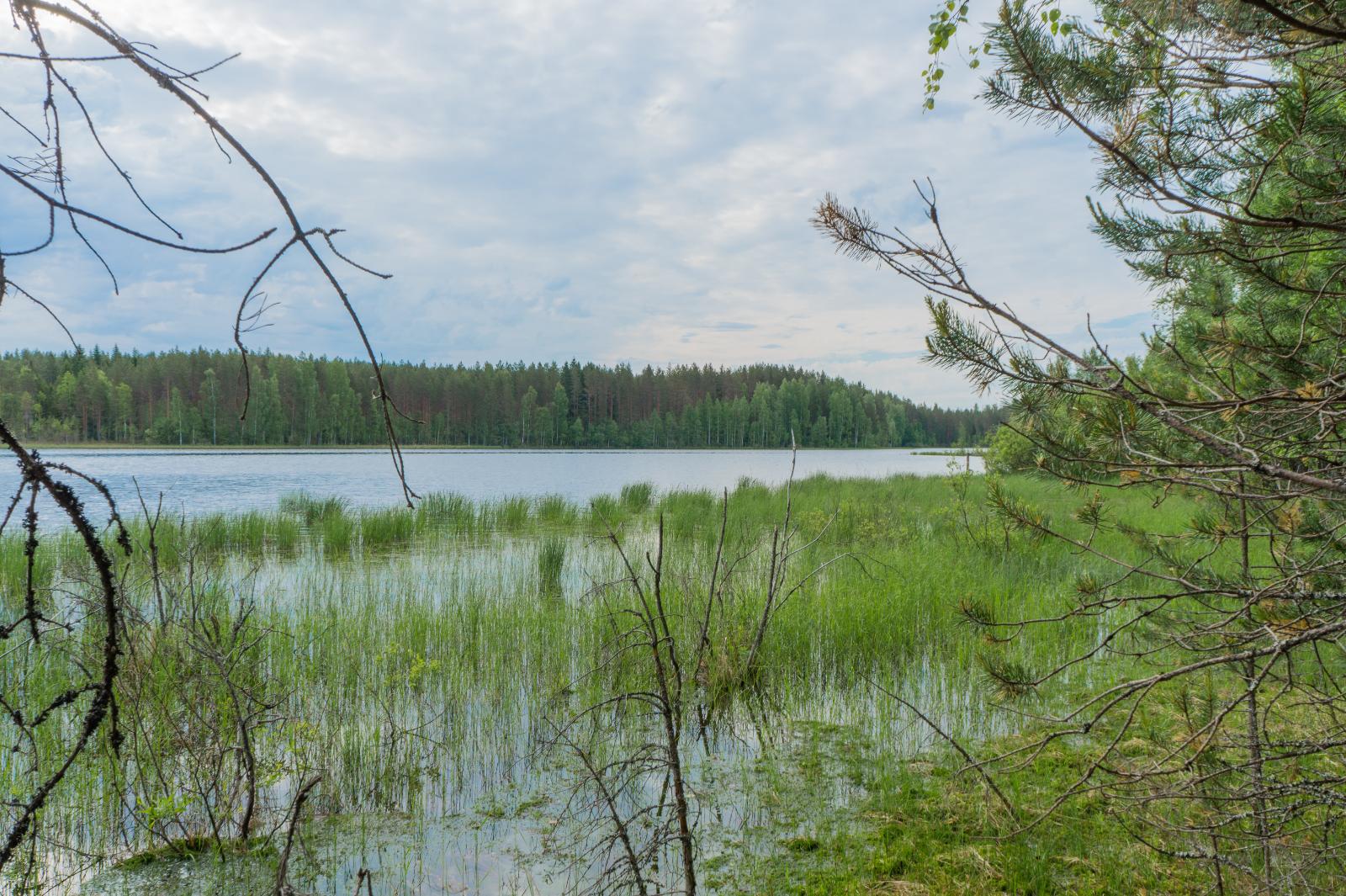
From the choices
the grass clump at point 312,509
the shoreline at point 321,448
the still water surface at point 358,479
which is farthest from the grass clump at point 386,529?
the shoreline at point 321,448

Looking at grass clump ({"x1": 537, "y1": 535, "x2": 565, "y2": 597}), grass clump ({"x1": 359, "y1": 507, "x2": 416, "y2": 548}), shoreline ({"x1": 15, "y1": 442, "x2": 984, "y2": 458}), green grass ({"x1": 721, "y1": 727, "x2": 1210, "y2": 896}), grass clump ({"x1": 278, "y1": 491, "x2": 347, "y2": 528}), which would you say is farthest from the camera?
shoreline ({"x1": 15, "y1": 442, "x2": 984, "y2": 458})

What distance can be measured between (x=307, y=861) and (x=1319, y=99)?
4.81m

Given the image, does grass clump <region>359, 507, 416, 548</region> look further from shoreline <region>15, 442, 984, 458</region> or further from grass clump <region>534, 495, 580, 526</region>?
shoreline <region>15, 442, 984, 458</region>

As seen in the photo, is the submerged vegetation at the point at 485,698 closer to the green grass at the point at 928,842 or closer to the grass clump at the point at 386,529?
the green grass at the point at 928,842

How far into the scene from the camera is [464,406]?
6850 centimetres

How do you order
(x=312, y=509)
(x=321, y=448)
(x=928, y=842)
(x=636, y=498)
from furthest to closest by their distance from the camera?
1. (x=321, y=448)
2. (x=636, y=498)
3. (x=312, y=509)
4. (x=928, y=842)

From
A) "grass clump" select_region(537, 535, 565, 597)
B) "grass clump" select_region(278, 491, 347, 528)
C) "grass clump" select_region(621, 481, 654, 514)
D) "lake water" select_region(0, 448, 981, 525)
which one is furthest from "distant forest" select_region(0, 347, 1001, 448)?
"grass clump" select_region(537, 535, 565, 597)

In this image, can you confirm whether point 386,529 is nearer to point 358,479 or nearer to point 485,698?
point 485,698

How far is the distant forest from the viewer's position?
4859 centimetres

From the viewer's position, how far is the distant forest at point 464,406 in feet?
159

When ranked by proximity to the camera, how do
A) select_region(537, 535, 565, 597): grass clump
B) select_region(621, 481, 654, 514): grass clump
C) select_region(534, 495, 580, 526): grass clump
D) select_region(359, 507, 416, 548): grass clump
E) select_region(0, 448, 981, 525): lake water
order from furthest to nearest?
select_region(0, 448, 981, 525): lake water < select_region(621, 481, 654, 514): grass clump < select_region(534, 495, 580, 526): grass clump < select_region(359, 507, 416, 548): grass clump < select_region(537, 535, 565, 597): grass clump

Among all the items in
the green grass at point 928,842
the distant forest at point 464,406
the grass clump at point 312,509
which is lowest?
the green grass at point 928,842

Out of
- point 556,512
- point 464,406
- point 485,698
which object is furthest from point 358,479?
point 464,406

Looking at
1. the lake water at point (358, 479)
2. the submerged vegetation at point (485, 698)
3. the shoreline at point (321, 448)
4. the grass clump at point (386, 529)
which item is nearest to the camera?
the submerged vegetation at point (485, 698)
